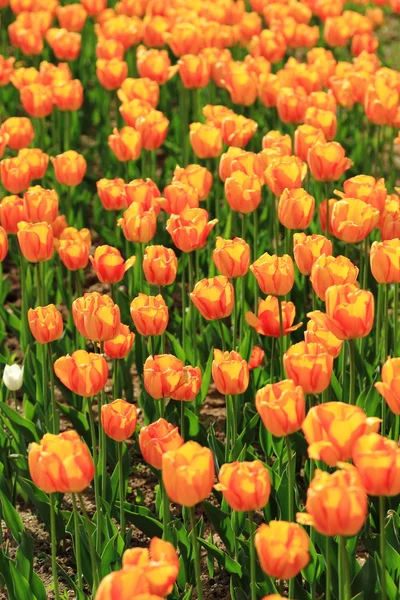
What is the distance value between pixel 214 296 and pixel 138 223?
69 cm

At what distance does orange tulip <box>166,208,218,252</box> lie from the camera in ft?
12.4

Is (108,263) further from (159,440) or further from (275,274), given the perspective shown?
(159,440)

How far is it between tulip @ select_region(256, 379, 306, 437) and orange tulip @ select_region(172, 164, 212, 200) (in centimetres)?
186

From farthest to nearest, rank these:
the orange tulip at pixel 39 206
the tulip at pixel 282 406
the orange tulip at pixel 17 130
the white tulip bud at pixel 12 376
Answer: the orange tulip at pixel 17 130 < the orange tulip at pixel 39 206 < the white tulip bud at pixel 12 376 < the tulip at pixel 282 406

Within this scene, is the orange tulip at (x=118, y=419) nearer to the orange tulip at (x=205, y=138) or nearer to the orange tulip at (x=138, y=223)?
the orange tulip at (x=138, y=223)

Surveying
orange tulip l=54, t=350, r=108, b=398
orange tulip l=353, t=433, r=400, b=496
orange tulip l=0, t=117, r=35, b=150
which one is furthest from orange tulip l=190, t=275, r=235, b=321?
orange tulip l=0, t=117, r=35, b=150

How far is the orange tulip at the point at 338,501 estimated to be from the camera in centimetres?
220

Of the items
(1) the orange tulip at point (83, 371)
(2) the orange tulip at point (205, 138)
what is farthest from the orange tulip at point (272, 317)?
(2) the orange tulip at point (205, 138)

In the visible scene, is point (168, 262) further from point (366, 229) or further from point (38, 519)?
point (38, 519)

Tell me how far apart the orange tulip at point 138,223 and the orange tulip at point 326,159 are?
0.66 m

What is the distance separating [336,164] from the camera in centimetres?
418

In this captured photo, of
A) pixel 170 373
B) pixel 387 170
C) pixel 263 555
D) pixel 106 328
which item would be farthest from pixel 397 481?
pixel 387 170

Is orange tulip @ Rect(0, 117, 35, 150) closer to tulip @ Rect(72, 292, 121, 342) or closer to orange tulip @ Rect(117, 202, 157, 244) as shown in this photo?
orange tulip @ Rect(117, 202, 157, 244)

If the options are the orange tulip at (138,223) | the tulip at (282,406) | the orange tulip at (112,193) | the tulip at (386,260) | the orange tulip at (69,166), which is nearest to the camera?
the tulip at (282,406)
